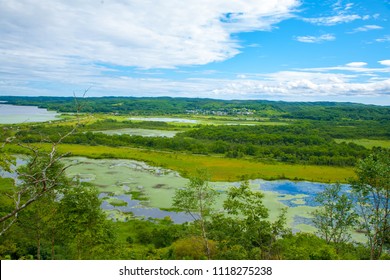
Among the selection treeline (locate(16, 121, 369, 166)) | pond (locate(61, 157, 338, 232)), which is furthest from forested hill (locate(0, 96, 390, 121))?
pond (locate(61, 157, 338, 232))

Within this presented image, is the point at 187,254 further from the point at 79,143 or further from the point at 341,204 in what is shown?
the point at 79,143

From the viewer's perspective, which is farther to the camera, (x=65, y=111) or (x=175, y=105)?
(x=175, y=105)

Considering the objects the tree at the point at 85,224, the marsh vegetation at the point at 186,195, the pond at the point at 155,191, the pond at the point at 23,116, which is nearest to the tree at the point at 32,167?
the marsh vegetation at the point at 186,195

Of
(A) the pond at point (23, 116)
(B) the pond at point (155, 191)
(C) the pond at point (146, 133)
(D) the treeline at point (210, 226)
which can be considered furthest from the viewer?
(A) the pond at point (23, 116)

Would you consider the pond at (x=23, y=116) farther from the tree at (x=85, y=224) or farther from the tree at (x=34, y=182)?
the tree at (x=34, y=182)

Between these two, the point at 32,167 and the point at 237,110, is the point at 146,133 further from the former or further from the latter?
the point at 237,110

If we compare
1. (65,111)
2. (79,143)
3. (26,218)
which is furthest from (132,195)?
(65,111)

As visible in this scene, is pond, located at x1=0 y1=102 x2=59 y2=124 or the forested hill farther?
the forested hill

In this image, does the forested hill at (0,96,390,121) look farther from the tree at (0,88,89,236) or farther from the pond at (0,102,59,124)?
the tree at (0,88,89,236)

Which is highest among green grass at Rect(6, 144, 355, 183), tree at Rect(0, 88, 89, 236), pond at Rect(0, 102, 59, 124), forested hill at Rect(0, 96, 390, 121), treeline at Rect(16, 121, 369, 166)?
forested hill at Rect(0, 96, 390, 121)

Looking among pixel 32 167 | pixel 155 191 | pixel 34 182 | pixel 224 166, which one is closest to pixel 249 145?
pixel 224 166

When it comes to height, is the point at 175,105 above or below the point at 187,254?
above
